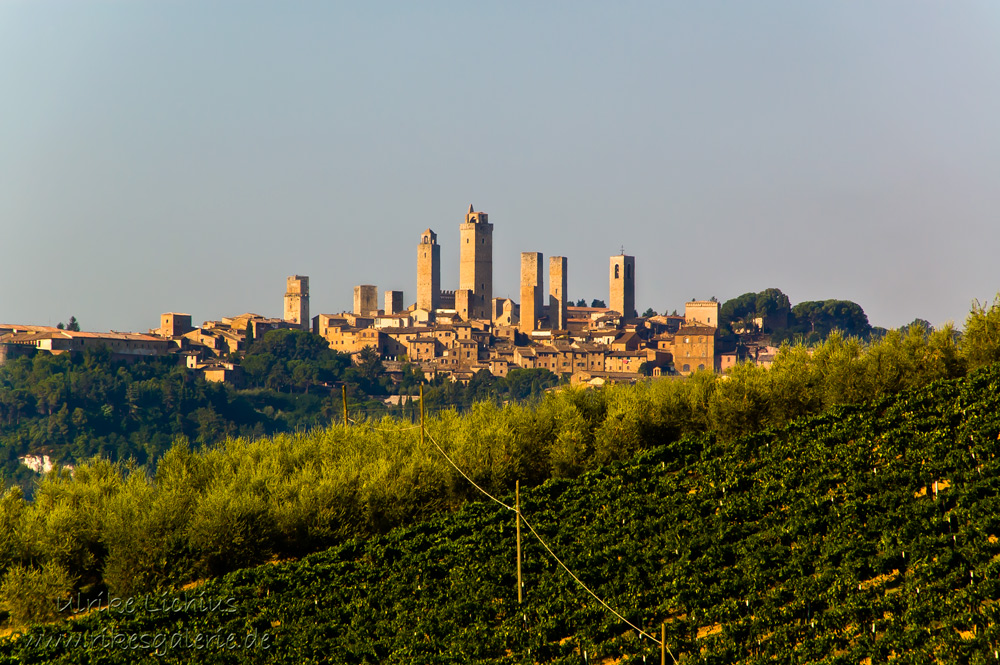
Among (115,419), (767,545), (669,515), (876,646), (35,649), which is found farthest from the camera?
(115,419)

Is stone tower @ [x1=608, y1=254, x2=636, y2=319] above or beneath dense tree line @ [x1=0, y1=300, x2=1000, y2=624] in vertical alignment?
above

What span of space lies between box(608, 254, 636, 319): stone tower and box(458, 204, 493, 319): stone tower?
432 inches

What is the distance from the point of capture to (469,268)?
10388cm

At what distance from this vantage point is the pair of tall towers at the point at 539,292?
98.6m

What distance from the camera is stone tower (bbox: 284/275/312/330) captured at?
11044 cm

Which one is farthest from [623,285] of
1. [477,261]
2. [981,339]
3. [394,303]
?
[981,339]

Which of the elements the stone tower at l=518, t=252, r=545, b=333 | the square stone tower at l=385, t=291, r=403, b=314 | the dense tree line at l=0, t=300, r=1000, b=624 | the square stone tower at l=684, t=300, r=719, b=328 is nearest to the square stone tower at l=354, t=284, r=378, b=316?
the square stone tower at l=385, t=291, r=403, b=314

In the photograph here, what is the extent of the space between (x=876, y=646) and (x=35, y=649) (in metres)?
8.98

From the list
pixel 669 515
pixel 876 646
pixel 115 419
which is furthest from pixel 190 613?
pixel 115 419

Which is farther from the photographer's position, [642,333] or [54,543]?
[642,333]

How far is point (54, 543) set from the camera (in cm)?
1652

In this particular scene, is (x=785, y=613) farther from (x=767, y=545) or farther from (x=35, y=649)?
(x=35, y=649)

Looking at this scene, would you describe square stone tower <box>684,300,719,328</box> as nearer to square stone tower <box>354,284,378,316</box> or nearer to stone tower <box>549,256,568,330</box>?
stone tower <box>549,256,568,330</box>

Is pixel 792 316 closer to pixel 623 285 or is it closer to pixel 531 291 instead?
pixel 623 285
